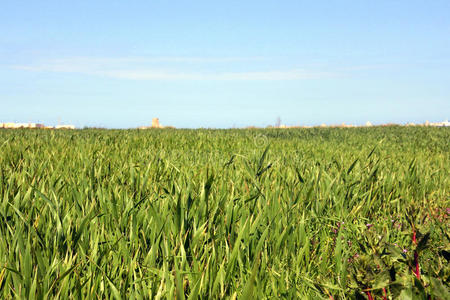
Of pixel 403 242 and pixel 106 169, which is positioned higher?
pixel 106 169

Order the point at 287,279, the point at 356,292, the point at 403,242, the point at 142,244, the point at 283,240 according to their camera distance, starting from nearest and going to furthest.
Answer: the point at 356,292 → the point at 287,279 → the point at 142,244 → the point at 283,240 → the point at 403,242

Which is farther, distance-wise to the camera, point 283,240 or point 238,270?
point 283,240

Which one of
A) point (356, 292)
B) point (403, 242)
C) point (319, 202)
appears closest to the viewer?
point (356, 292)

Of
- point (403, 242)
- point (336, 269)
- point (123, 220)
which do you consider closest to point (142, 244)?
point (123, 220)

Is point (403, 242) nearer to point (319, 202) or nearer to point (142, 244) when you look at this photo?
point (319, 202)

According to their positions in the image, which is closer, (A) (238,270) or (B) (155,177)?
(A) (238,270)

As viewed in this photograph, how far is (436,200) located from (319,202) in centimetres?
181

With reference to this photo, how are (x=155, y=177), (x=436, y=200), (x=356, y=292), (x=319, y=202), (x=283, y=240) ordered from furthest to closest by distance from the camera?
1. (x=436, y=200)
2. (x=155, y=177)
3. (x=319, y=202)
4. (x=283, y=240)
5. (x=356, y=292)

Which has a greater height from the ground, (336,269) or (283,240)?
(283,240)

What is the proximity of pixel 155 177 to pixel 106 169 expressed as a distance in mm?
563

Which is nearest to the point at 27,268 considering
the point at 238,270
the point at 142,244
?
the point at 142,244

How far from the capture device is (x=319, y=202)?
269 cm

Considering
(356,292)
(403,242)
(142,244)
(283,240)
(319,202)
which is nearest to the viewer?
(356,292)

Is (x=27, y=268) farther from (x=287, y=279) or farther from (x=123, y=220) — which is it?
(x=287, y=279)
